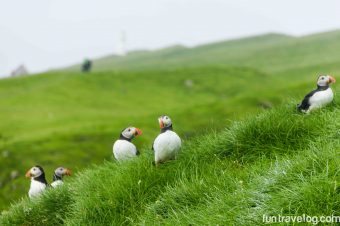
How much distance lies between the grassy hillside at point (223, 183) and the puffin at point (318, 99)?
0.22m

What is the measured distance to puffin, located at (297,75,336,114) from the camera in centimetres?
1034

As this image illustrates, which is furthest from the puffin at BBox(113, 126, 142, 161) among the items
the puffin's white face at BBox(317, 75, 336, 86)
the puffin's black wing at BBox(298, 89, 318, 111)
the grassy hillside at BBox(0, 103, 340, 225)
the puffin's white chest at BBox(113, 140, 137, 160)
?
the puffin's white face at BBox(317, 75, 336, 86)

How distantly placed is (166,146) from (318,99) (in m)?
3.36

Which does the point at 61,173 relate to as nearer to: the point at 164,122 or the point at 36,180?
the point at 36,180

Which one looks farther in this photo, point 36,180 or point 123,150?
point 36,180

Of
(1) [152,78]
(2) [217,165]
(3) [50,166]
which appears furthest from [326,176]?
(1) [152,78]

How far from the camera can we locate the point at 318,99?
10398 mm

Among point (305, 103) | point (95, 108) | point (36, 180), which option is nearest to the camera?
point (305, 103)

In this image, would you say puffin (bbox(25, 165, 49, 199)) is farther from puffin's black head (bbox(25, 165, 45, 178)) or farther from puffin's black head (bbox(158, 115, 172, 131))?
puffin's black head (bbox(158, 115, 172, 131))

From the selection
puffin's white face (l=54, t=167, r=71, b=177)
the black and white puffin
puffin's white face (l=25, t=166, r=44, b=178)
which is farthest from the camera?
puffin's white face (l=54, t=167, r=71, b=177)

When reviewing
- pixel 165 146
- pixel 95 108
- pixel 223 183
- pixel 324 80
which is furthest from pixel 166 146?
pixel 95 108

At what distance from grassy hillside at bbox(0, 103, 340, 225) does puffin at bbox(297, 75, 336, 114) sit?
225 mm

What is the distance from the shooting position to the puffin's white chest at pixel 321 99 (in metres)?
10.3

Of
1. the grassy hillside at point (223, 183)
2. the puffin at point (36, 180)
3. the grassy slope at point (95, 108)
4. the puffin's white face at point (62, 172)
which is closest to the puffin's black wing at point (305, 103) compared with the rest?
the grassy hillside at point (223, 183)
